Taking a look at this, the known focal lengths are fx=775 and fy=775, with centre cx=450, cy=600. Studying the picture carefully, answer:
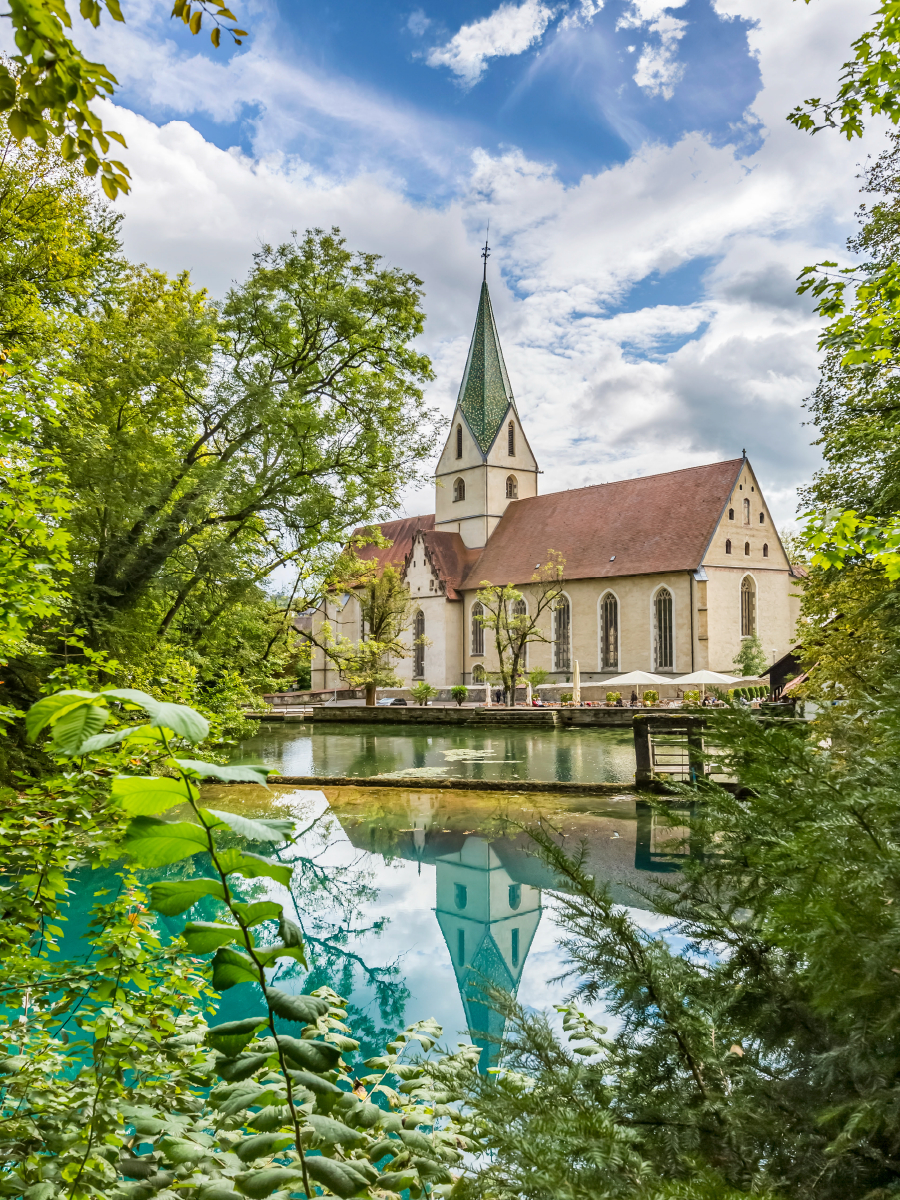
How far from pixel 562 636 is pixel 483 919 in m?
34.9

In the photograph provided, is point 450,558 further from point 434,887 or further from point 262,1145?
point 262,1145

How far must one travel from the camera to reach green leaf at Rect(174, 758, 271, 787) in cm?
91

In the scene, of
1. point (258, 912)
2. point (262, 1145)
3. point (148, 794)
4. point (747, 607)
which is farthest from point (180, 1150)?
point (747, 607)

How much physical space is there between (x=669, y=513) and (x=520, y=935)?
3516 centimetres

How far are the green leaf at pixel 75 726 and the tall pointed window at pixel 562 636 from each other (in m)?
41.1

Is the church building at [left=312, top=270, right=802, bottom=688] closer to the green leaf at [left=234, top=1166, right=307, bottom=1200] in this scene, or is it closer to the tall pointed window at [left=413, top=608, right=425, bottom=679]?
the tall pointed window at [left=413, top=608, right=425, bottom=679]

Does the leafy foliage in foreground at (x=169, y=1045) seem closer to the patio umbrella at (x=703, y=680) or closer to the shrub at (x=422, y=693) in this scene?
the patio umbrella at (x=703, y=680)

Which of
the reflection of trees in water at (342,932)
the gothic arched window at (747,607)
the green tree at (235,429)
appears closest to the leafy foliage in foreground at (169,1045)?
the reflection of trees in water at (342,932)

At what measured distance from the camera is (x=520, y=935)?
738 centimetres

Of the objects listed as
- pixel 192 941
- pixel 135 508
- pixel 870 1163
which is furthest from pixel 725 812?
pixel 135 508

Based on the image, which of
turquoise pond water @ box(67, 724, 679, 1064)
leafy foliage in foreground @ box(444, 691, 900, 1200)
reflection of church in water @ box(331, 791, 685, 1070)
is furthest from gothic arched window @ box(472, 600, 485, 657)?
leafy foliage in foreground @ box(444, 691, 900, 1200)

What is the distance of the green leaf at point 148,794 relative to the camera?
37.1 inches

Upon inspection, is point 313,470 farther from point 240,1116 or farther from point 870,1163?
point 870,1163

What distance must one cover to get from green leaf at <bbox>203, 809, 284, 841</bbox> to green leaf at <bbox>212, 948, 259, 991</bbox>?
0.22 m
